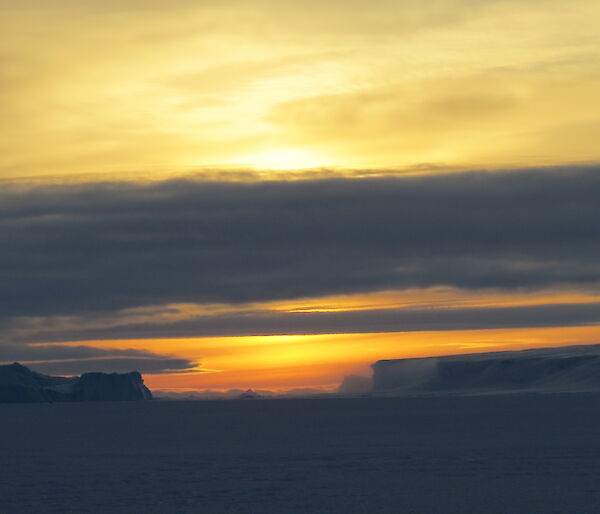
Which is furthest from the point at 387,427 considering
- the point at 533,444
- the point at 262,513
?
the point at 262,513

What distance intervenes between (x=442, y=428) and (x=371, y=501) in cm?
6381

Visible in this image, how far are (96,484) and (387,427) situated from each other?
63041mm

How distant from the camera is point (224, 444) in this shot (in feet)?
277

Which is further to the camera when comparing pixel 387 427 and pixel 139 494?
pixel 387 427

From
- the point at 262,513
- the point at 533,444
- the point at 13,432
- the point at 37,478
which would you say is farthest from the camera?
the point at 13,432

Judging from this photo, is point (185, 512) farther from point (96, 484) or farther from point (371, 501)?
point (96, 484)

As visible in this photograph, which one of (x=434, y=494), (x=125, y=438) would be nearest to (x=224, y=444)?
(x=125, y=438)

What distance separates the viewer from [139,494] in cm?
4738

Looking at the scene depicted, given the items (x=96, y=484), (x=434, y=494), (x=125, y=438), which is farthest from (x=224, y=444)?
(x=434, y=494)

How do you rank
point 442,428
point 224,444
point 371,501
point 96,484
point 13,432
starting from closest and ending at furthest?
point 371,501
point 96,484
point 224,444
point 442,428
point 13,432

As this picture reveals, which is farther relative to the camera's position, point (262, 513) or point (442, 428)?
point (442, 428)

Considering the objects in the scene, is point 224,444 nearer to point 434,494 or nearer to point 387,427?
point 387,427

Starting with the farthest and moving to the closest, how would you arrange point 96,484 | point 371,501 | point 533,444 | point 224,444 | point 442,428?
point 442,428, point 224,444, point 533,444, point 96,484, point 371,501

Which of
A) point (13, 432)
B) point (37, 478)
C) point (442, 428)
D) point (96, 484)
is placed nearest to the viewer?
point (96, 484)
